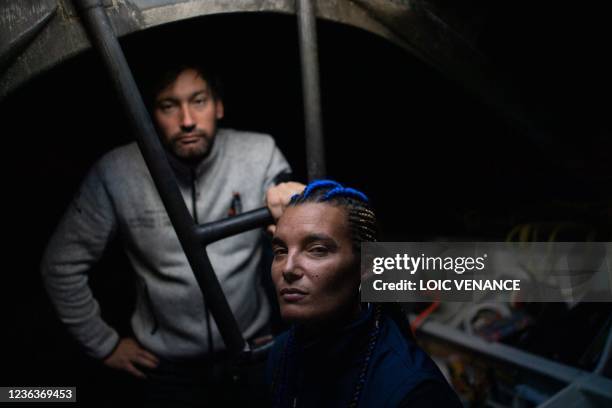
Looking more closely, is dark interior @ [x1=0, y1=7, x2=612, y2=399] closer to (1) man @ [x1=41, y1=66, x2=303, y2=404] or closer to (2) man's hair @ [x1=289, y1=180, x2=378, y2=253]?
(1) man @ [x1=41, y1=66, x2=303, y2=404]

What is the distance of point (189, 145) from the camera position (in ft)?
6.52

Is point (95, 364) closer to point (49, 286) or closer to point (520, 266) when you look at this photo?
point (49, 286)

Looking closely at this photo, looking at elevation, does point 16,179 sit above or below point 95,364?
above

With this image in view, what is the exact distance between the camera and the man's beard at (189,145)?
1.98 m

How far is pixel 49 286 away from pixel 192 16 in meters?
1.37

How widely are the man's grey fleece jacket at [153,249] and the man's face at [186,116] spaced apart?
0.39 feet

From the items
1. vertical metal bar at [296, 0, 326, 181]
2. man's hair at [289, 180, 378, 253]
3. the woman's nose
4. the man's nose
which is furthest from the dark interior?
the woman's nose

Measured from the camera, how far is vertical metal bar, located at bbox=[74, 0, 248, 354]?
1371 mm

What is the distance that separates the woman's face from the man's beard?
845 millimetres

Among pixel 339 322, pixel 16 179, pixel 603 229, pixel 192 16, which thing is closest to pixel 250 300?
pixel 339 322

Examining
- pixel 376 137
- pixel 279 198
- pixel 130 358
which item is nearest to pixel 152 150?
pixel 279 198

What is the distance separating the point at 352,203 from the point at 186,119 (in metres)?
0.94

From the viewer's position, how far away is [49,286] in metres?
2.07

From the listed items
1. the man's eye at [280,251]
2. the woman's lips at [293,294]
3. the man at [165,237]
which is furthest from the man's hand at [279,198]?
the man at [165,237]
